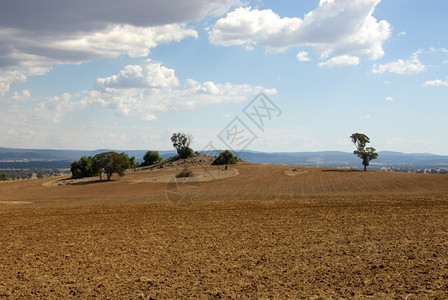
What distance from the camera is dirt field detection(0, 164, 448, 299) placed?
1332 cm

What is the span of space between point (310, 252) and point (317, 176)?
46.2 m

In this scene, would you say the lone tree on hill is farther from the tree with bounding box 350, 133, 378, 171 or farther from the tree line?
the tree with bounding box 350, 133, 378, 171

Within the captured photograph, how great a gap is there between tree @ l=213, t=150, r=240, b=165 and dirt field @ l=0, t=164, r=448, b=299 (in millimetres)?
58208

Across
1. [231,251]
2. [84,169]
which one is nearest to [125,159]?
[84,169]

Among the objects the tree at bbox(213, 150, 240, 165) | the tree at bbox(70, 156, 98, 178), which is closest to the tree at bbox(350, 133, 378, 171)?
the tree at bbox(213, 150, 240, 165)

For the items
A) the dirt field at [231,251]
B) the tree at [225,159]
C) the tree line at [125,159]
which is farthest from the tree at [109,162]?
the dirt field at [231,251]

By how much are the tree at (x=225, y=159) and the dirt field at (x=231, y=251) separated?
5821 cm

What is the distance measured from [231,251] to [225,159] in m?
75.3

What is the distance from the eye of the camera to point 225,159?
93.3 metres

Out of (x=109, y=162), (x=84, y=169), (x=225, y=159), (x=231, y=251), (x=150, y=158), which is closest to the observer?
(x=231, y=251)

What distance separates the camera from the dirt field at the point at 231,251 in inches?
524

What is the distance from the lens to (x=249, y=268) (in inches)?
608

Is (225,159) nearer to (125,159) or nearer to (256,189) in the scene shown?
(125,159)

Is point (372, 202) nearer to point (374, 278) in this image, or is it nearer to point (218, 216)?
point (218, 216)
